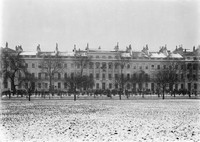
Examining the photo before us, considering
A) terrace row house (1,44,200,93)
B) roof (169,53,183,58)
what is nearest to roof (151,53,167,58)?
terrace row house (1,44,200,93)

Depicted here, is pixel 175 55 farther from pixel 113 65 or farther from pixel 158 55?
pixel 113 65

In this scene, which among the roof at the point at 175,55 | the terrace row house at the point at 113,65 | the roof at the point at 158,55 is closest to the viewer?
the terrace row house at the point at 113,65

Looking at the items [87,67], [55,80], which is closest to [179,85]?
[87,67]

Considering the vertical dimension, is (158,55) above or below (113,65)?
above

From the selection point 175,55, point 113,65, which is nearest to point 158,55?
point 175,55

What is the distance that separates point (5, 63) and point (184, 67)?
43798mm

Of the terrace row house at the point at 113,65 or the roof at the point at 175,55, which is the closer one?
the terrace row house at the point at 113,65

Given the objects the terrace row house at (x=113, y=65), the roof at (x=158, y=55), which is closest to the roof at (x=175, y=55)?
the terrace row house at (x=113, y=65)

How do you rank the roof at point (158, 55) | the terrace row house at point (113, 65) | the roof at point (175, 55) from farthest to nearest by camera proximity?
the roof at point (158, 55) → the roof at point (175, 55) → the terrace row house at point (113, 65)

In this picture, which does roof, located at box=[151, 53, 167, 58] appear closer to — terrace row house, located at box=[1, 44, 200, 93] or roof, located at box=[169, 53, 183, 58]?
terrace row house, located at box=[1, 44, 200, 93]

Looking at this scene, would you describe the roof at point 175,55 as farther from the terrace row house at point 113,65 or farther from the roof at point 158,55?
the roof at point 158,55

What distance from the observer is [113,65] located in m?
75.9

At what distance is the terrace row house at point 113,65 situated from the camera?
74125 millimetres

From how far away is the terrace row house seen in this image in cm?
7412
